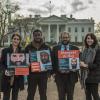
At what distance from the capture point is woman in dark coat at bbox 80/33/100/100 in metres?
8.70

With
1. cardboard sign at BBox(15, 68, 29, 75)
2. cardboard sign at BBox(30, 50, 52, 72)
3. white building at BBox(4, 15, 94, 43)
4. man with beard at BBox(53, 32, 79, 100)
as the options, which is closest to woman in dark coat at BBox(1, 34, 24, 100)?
cardboard sign at BBox(15, 68, 29, 75)

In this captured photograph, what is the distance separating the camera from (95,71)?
877cm

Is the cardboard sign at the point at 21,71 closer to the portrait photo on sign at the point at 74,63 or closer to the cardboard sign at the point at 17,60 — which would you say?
the cardboard sign at the point at 17,60

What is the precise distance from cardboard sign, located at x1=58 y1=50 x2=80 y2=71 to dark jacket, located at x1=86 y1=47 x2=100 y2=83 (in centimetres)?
32

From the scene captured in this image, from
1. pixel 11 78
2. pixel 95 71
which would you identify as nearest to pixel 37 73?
pixel 11 78

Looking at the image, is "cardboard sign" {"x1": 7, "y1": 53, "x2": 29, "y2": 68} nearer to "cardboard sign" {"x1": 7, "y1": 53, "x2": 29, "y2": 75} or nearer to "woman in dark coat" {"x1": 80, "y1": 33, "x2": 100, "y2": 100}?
"cardboard sign" {"x1": 7, "y1": 53, "x2": 29, "y2": 75}

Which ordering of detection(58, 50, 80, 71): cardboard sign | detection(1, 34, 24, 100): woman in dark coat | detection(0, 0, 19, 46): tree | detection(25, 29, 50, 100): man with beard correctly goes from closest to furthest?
detection(1, 34, 24, 100): woman in dark coat
detection(25, 29, 50, 100): man with beard
detection(58, 50, 80, 71): cardboard sign
detection(0, 0, 19, 46): tree

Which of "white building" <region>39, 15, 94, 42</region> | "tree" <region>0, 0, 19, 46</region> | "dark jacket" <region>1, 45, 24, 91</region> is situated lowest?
"dark jacket" <region>1, 45, 24, 91</region>

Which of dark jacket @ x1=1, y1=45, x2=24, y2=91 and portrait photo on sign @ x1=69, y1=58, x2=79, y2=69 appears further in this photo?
portrait photo on sign @ x1=69, y1=58, x2=79, y2=69

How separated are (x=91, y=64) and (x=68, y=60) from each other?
54 centimetres

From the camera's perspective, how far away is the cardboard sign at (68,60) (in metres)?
8.80

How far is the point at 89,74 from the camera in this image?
346 inches

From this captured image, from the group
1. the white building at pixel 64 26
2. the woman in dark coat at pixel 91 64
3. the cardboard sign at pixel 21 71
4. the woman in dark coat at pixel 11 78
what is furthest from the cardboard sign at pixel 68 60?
the white building at pixel 64 26

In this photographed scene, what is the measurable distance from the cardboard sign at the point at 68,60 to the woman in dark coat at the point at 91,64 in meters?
0.14
